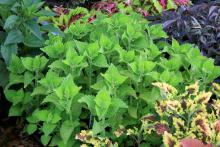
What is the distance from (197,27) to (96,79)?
1.02 metres

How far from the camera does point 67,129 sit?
2617mm

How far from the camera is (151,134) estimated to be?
2.65 meters

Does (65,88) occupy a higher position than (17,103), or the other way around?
(65,88)

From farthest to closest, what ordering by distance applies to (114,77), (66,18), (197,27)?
(66,18) → (197,27) → (114,77)

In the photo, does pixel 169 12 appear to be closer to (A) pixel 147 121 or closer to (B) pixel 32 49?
(B) pixel 32 49

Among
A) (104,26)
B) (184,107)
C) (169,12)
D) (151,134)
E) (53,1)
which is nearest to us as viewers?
(184,107)

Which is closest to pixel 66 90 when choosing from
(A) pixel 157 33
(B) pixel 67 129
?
(B) pixel 67 129

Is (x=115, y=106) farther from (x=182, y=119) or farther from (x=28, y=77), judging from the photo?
(x=28, y=77)

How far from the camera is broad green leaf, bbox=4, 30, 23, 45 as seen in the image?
3.00 m

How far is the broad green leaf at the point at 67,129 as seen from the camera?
2597 millimetres

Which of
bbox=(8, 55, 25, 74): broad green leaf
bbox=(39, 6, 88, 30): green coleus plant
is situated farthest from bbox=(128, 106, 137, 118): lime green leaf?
bbox=(39, 6, 88, 30): green coleus plant

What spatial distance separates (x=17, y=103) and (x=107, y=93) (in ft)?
2.36

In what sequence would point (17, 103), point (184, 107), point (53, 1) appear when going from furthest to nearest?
point (53, 1)
point (17, 103)
point (184, 107)

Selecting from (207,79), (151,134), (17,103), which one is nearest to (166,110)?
(151,134)
